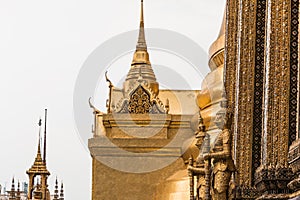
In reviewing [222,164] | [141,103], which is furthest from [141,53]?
[222,164]

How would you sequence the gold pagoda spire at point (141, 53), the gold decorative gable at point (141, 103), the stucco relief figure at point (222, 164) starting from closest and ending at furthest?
the stucco relief figure at point (222, 164)
the gold decorative gable at point (141, 103)
the gold pagoda spire at point (141, 53)

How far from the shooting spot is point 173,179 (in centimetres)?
1385

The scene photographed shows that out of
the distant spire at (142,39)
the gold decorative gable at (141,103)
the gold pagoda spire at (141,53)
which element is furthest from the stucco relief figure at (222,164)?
the gold pagoda spire at (141,53)

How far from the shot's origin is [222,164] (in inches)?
276

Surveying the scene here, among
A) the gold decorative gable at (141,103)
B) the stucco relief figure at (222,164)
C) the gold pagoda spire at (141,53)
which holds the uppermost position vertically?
the gold pagoda spire at (141,53)

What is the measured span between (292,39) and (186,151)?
7.98m

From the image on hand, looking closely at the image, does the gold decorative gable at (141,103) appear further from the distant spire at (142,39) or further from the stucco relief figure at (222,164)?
the stucco relief figure at (222,164)

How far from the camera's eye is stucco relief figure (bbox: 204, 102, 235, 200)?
274 inches

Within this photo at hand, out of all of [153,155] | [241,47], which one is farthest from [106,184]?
[241,47]

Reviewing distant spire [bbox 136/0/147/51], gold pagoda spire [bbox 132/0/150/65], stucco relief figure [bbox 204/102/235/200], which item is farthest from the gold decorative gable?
stucco relief figure [bbox 204/102/235/200]

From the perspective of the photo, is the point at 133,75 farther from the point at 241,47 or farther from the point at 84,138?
the point at 241,47

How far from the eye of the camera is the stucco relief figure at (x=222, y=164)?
6.96 metres

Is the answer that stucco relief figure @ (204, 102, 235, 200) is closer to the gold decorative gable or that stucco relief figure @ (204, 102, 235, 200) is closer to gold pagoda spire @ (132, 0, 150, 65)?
the gold decorative gable

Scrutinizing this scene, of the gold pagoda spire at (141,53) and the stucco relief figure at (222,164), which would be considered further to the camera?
the gold pagoda spire at (141,53)
